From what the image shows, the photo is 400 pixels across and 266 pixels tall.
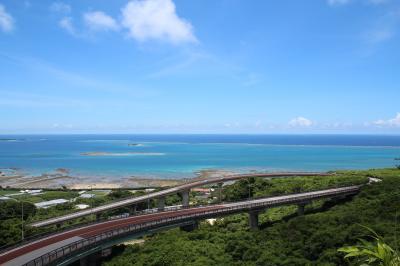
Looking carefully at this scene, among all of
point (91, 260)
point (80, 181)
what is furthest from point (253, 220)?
point (80, 181)

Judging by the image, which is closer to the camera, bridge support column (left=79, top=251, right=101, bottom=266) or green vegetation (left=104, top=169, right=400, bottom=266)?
→ green vegetation (left=104, top=169, right=400, bottom=266)

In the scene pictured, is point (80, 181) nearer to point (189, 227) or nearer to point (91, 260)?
point (189, 227)

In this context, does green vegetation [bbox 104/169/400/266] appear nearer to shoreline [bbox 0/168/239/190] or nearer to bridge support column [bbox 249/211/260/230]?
bridge support column [bbox 249/211/260/230]

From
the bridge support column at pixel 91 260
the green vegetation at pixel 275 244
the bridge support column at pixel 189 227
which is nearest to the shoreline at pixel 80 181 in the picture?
the bridge support column at pixel 189 227

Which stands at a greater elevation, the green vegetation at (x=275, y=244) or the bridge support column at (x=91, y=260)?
the green vegetation at (x=275, y=244)

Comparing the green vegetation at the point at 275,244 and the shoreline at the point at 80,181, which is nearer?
the green vegetation at the point at 275,244

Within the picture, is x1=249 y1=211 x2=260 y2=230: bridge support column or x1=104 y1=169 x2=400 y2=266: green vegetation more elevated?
x1=104 y1=169 x2=400 y2=266: green vegetation

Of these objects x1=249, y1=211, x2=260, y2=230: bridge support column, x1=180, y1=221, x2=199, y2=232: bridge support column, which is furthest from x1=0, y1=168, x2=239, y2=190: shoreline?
x1=180, y1=221, x2=199, y2=232: bridge support column

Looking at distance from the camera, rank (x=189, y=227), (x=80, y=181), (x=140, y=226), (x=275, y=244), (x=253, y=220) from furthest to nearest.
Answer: (x=80, y=181), (x=253, y=220), (x=189, y=227), (x=140, y=226), (x=275, y=244)

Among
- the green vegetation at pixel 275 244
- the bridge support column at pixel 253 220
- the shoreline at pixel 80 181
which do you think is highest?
the green vegetation at pixel 275 244

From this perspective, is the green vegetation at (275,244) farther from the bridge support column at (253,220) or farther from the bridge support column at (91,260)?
the bridge support column at (253,220)

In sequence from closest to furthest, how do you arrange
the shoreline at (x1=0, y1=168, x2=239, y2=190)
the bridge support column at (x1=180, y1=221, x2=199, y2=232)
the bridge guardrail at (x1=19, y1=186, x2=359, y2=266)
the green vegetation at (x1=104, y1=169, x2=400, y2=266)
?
the bridge guardrail at (x1=19, y1=186, x2=359, y2=266) → the green vegetation at (x1=104, y1=169, x2=400, y2=266) → the bridge support column at (x1=180, y1=221, x2=199, y2=232) → the shoreline at (x1=0, y1=168, x2=239, y2=190)

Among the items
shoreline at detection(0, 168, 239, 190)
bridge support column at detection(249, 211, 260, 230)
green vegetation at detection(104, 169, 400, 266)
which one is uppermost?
green vegetation at detection(104, 169, 400, 266)
